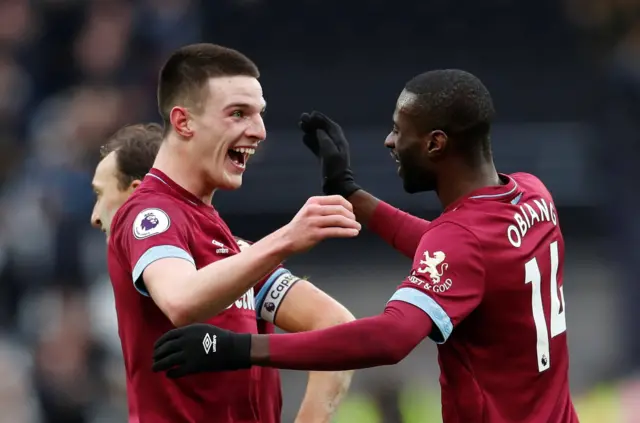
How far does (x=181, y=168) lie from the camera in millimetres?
3857

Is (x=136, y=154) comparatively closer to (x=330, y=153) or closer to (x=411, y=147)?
(x=330, y=153)

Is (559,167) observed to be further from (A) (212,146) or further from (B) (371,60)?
(A) (212,146)

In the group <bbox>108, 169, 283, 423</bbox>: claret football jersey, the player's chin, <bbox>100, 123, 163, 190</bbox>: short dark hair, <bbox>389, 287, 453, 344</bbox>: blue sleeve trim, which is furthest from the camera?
<bbox>100, 123, 163, 190</bbox>: short dark hair

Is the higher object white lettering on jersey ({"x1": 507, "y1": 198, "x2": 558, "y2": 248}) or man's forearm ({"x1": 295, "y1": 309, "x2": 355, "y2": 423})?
white lettering on jersey ({"x1": 507, "y1": 198, "x2": 558, "y2": 248})

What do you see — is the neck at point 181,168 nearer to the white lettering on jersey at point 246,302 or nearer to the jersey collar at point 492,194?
the white lettering on jersey at point 246,302

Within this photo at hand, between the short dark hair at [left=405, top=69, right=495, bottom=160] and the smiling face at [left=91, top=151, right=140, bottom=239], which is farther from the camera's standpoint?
the smiling face at [left=91, top=151, right=140, bottom=239]

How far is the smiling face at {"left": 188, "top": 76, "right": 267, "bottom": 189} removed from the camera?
3.84 m

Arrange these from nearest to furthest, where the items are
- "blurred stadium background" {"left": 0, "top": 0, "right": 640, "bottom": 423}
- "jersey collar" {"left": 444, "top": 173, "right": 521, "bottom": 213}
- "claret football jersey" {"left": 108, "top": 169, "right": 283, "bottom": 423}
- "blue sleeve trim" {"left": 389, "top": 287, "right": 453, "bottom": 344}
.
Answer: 1. "blue sleeve trim" {"left": 389, "top": 287, "right": 453, "bottom": 344}
2. "claret football jersey" {"left": 108, "top": 169, "right": 283, "bottom": 423}
3. "jersey collar" {"left": 444, "top": 173, "right": 521, "bottom": 213}
4. "blurred stadium background" {"left": 0, "top": 0, "right": 640, "bottom": 423}

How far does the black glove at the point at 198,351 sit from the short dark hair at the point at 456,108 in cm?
99

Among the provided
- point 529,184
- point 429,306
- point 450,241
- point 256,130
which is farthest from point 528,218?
point 256,130

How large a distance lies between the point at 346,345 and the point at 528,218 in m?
0.78

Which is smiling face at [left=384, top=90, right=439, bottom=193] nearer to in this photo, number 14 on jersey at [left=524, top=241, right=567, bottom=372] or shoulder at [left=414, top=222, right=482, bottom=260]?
shoulder at [left=414, top=222, right=482, bottom=260]

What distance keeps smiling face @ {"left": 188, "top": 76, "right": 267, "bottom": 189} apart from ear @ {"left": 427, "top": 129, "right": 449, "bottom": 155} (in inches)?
21.1

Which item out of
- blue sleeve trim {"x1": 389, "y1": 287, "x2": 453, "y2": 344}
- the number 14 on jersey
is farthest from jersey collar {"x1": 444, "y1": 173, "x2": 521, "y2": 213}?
blue sleeve trim {"x1": 389, "y1": 287, "x2": 453, "y2": 344}
